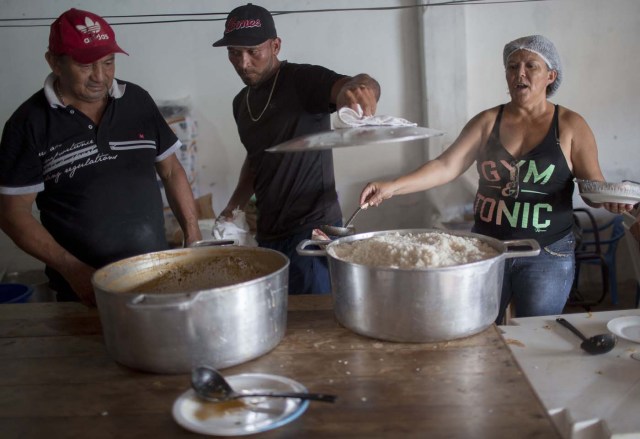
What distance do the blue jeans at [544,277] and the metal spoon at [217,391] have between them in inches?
50.0

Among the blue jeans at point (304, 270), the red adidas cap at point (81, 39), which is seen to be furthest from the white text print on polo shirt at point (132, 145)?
the blue jeans at point (304, 270)

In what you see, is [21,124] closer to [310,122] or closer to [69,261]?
[69,261]

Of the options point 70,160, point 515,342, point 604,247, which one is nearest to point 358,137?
point 515,342

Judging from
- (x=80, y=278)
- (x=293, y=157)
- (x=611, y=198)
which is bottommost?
(x=80, y=278)

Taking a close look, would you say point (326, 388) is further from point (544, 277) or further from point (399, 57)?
point (399, 57)

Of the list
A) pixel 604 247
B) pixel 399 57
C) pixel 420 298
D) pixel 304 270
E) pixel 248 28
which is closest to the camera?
pixel 420 298

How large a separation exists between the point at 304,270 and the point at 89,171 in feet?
2.87

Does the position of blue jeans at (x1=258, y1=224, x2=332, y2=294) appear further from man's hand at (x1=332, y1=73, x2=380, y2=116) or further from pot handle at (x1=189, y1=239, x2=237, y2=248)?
man's hand at (x1=332, y1=73, x2=380, y2=116)

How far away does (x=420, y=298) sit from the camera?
1.20m

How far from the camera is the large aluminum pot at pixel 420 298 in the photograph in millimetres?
1186

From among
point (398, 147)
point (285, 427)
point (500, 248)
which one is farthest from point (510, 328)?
point (398, 147)

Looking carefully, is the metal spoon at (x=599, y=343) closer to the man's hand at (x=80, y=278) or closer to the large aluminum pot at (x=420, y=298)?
the large aluminum pot at (x=420, y=298)

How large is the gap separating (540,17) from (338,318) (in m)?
3.35

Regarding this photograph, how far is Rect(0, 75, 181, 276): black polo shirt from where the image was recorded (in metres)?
1.79
